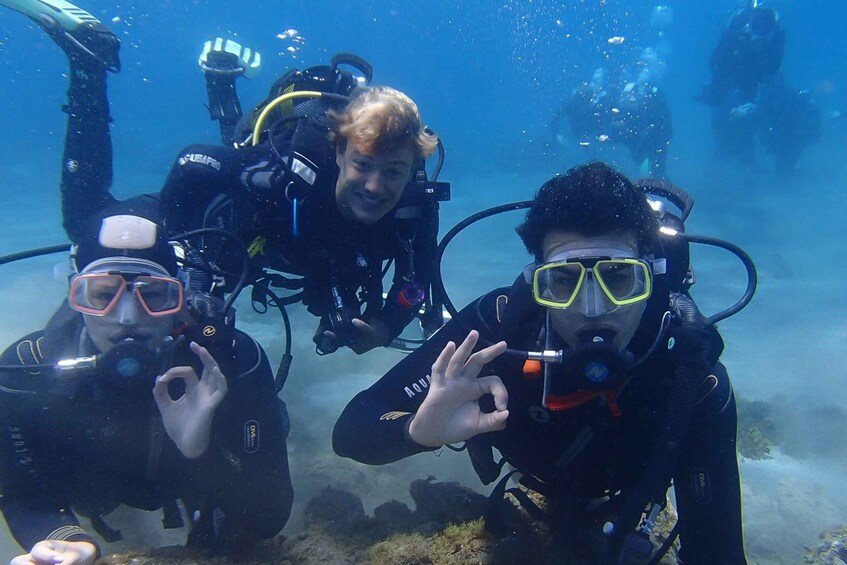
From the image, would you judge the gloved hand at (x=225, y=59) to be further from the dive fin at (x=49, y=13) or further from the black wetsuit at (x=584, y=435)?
the black wetsuit at (x=584, y=435)

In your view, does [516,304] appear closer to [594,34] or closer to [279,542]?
[279,542]

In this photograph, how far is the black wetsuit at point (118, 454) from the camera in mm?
3145

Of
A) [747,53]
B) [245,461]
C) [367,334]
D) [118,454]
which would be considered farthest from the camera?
[747,53]

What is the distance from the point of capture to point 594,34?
8569 centimetres

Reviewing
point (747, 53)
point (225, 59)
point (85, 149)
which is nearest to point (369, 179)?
point (85, 149)

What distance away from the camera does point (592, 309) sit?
2.74m

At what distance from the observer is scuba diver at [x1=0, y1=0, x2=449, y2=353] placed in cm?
472

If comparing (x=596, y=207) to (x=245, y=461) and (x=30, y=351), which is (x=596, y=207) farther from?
(x=30, y=351)

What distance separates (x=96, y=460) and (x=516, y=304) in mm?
3019

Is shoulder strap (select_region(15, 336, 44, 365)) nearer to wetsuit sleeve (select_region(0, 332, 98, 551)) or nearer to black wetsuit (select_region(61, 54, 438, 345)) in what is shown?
wetsuit sleeve (select_region(0, 332, 98, 551))

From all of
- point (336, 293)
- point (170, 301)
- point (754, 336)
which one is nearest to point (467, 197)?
point (754, 336)

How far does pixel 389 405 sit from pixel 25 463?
2.28 meters

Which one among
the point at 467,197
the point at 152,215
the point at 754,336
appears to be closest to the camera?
the point at 152,215

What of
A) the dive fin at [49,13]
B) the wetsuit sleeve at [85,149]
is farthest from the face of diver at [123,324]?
the dive fin at [49,13]
